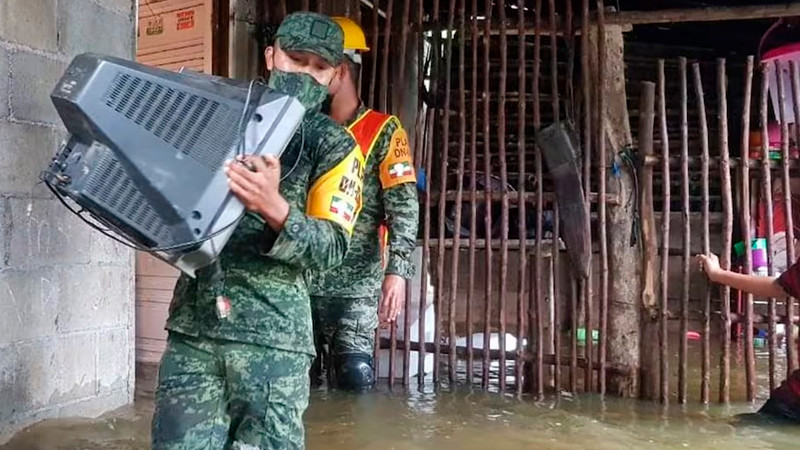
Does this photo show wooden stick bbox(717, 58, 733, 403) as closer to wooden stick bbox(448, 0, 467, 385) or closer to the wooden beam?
the wooden beam

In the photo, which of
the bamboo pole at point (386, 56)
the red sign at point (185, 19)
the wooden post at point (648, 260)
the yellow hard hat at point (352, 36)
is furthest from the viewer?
the red sign at point (185, 19)

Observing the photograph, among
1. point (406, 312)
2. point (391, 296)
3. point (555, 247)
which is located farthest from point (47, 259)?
point (555, 247)

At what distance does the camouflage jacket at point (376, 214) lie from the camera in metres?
3.47

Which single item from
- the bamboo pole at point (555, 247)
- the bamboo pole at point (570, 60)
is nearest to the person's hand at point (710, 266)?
the bamboo pole at point (555, 247)

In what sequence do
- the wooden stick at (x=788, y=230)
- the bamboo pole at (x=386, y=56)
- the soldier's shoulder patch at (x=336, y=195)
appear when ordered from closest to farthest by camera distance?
the soldier's shoulder patch at (x=336, y=195) → the wooden stick at (x=788, y=230) → the bamboo pole at (x=386, y=56)

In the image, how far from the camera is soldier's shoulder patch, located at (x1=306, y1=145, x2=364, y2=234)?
6.37 ft

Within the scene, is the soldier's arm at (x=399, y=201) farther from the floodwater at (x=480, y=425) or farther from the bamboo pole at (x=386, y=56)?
the bamboo pole at (x=386, y=56)

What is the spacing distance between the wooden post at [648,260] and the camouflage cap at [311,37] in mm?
2657

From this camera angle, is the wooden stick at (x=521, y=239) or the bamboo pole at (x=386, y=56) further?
the bamboo pole at (x=386, y=56)

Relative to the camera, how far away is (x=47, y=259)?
115 inches

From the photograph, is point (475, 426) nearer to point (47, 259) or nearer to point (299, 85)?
point (47, 259)

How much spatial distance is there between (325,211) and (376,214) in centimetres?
165

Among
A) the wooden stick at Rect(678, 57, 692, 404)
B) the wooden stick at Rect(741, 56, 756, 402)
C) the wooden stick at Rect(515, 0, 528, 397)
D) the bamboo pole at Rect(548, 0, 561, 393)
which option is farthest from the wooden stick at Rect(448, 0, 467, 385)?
the wooden stick at Rect(741, 56, 756, 402)

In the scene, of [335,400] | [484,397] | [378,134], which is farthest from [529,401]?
[378,134]
